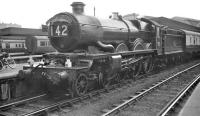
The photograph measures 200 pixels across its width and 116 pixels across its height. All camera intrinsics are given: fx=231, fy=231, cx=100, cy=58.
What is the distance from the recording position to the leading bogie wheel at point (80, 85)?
8008 millimetres

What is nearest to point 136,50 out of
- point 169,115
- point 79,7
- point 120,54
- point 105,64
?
point 120,54

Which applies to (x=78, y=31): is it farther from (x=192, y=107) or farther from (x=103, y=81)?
(x=192, y=107)

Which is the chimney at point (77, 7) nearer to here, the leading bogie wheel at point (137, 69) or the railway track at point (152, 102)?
the railway track at point (152, 102)

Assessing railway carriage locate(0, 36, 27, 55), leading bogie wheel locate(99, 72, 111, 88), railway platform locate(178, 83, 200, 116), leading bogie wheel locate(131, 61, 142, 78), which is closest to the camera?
railway platform locate(178, 83, 200, 116)

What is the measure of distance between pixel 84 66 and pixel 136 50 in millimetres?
4245

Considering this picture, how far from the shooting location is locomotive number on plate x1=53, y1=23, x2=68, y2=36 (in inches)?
346

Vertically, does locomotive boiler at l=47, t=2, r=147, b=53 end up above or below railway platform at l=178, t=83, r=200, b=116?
above

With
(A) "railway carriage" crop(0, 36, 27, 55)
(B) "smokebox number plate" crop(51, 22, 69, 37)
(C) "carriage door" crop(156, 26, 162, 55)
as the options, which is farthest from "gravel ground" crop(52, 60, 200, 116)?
(A) "railway carriage" crop(0, 36, 27, 55)

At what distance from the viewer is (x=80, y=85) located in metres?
8.36

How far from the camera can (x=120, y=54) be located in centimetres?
1014

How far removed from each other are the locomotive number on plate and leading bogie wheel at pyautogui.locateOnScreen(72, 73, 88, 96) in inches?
69.4

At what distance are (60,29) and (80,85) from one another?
7.61ft

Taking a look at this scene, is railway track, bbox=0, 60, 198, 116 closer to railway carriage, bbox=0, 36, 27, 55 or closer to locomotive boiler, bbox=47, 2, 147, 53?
locomotive boiler, bbox=47, 2, 147, 53

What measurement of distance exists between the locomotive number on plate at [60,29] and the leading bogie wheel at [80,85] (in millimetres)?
1763
